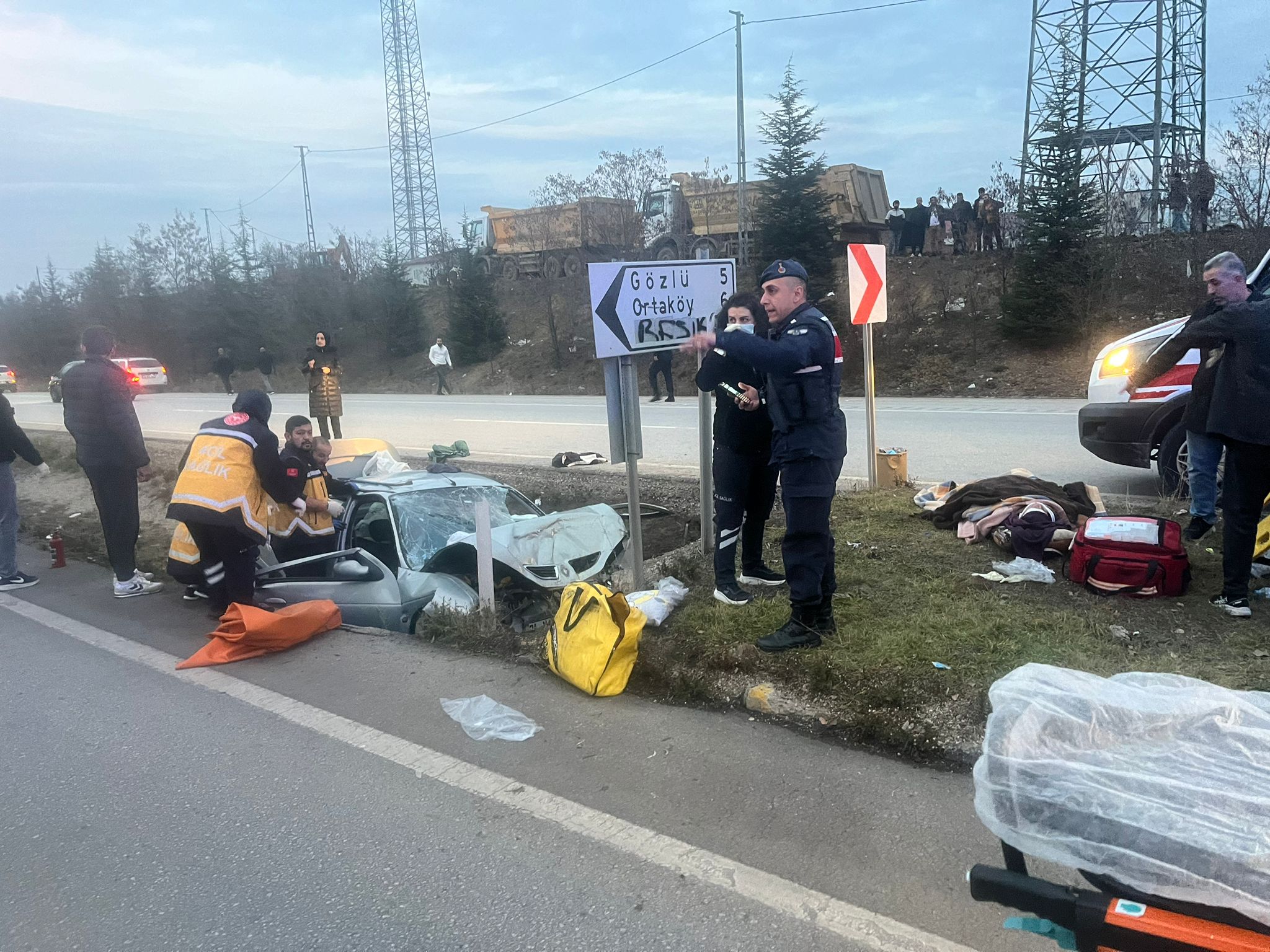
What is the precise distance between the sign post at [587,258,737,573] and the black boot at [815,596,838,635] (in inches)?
Result: 51.3

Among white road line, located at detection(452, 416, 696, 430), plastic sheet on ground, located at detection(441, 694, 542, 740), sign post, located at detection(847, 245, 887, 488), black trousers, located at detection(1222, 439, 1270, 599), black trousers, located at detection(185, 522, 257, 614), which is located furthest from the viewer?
white road line, located at detection(452, 416, 696, 430)

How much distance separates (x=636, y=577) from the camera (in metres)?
5.64

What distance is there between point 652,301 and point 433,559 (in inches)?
83.2

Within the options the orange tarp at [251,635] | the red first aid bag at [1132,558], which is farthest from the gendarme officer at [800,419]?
the orange tarp at [251,635]

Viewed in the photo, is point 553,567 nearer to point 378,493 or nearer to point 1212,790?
point 378,493

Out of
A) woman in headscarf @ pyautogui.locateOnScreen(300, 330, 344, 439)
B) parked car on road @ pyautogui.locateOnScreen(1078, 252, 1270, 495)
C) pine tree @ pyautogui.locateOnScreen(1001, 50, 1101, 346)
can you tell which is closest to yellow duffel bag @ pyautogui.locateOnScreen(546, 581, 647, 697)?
parked car on road @ pyautogui.locateOnScreen(1078, 252, 1270, 495)

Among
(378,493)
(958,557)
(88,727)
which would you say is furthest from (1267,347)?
(88,727)

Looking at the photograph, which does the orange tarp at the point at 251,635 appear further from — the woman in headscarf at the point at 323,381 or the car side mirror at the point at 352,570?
the woman in headscarf at the point at 323,381

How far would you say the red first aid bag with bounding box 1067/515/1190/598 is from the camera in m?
4.94

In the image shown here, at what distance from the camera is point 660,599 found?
5.22 m

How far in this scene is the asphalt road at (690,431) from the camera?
9625mm

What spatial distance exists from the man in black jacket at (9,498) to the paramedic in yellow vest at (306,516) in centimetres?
223

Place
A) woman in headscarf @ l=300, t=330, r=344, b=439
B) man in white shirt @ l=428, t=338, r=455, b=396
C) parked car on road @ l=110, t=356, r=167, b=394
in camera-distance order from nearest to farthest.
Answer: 1. woman in headscarf @ l=300, t=330, r=344, b=439
2. man in white shirt @ l=428, t=338, r=455, b=396
3. parked car on road @ l=110, t=356, r=167, b=394

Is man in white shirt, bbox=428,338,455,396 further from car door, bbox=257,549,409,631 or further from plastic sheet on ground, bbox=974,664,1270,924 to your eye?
plastic sheet on ground, bbox=974,664,1270,924
